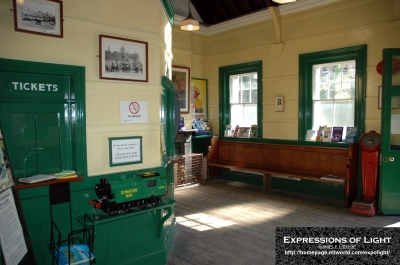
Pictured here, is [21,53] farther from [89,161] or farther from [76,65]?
[89,161]

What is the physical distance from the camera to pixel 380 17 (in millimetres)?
5562

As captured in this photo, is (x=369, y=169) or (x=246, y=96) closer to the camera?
(x=369, y=169)

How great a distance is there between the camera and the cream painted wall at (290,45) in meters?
5.61

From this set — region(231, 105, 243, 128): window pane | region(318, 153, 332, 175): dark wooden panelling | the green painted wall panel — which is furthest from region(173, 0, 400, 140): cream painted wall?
the green painted wall panel

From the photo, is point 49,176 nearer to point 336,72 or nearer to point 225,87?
point 336,72

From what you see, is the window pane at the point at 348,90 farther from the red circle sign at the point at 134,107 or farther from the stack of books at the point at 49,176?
the stack of books at the point at 49,176

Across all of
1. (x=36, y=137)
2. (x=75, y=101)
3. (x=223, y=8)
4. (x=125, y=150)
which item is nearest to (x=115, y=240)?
(x=125, y=150)

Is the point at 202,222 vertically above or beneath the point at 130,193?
beneath

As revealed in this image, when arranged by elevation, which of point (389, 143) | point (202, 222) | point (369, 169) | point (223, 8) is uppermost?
point (223, 8)

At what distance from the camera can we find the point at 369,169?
540 cm

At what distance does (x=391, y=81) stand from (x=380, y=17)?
4.28 ft

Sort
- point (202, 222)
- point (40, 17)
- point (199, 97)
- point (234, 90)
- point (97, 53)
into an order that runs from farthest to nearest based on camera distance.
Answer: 1. point (199, 97)
2. point (234, 90)
3. point (202, 222)
4. point (97, 53)
5. point (40, 17)

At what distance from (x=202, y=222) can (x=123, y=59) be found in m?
2.85

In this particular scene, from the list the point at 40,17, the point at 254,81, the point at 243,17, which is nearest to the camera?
the point at 40,17
